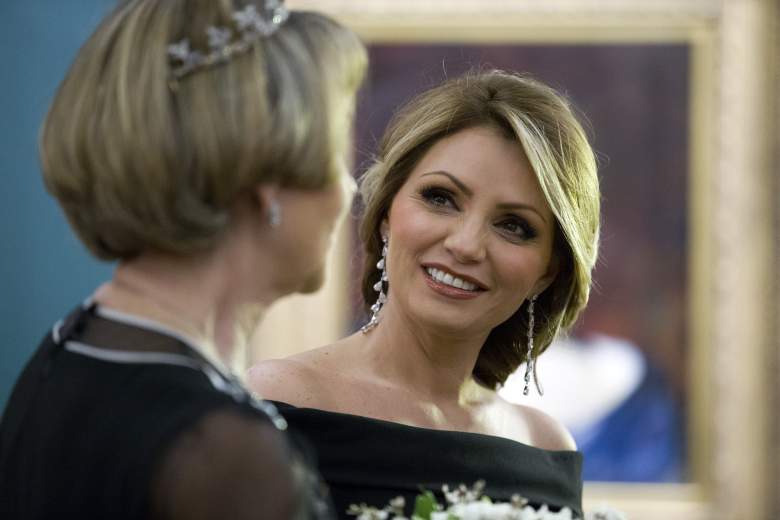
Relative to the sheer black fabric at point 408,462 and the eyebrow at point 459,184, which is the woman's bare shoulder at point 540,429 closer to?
the sheer black fabric at point 408,462

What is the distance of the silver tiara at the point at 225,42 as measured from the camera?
61.8 inches

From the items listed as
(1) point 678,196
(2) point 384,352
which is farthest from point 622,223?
(2) point 384,352

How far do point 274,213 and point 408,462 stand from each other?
57.7 inches

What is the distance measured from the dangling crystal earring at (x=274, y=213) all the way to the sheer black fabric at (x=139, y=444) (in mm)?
207

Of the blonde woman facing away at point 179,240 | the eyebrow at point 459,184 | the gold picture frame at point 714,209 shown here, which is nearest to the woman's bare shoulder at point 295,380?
the eyebrow at point 459,184

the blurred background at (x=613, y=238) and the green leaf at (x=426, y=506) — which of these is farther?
the blurred background at (x=613, y=238)

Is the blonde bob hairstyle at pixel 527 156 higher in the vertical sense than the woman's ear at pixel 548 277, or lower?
higher

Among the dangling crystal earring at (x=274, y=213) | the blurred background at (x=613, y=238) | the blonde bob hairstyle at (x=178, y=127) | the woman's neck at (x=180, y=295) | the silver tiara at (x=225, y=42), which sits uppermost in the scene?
the silver tiara at (x=225, y=42)

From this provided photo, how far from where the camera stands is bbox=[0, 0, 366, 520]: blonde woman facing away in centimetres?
144

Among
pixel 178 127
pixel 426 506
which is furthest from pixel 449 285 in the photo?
pixel 178 127

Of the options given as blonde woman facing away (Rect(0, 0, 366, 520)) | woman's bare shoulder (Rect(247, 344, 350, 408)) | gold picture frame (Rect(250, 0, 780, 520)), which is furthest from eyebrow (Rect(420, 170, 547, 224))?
gold picture frame (Rect(250, 0, 780, 520))

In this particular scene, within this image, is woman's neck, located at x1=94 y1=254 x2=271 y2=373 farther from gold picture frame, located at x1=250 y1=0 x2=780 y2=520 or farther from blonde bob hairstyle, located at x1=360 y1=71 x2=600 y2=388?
gold picture frame, located at x1=250 y1=0 x2=780 y2=520

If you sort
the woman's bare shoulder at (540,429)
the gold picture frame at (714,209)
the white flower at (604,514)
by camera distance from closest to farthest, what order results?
the white flower at (604,514) < the woman's bare shoulder at (540,429) < the gold picture frame at (714,209)

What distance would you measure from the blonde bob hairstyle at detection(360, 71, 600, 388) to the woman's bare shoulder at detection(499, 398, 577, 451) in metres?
0.17
